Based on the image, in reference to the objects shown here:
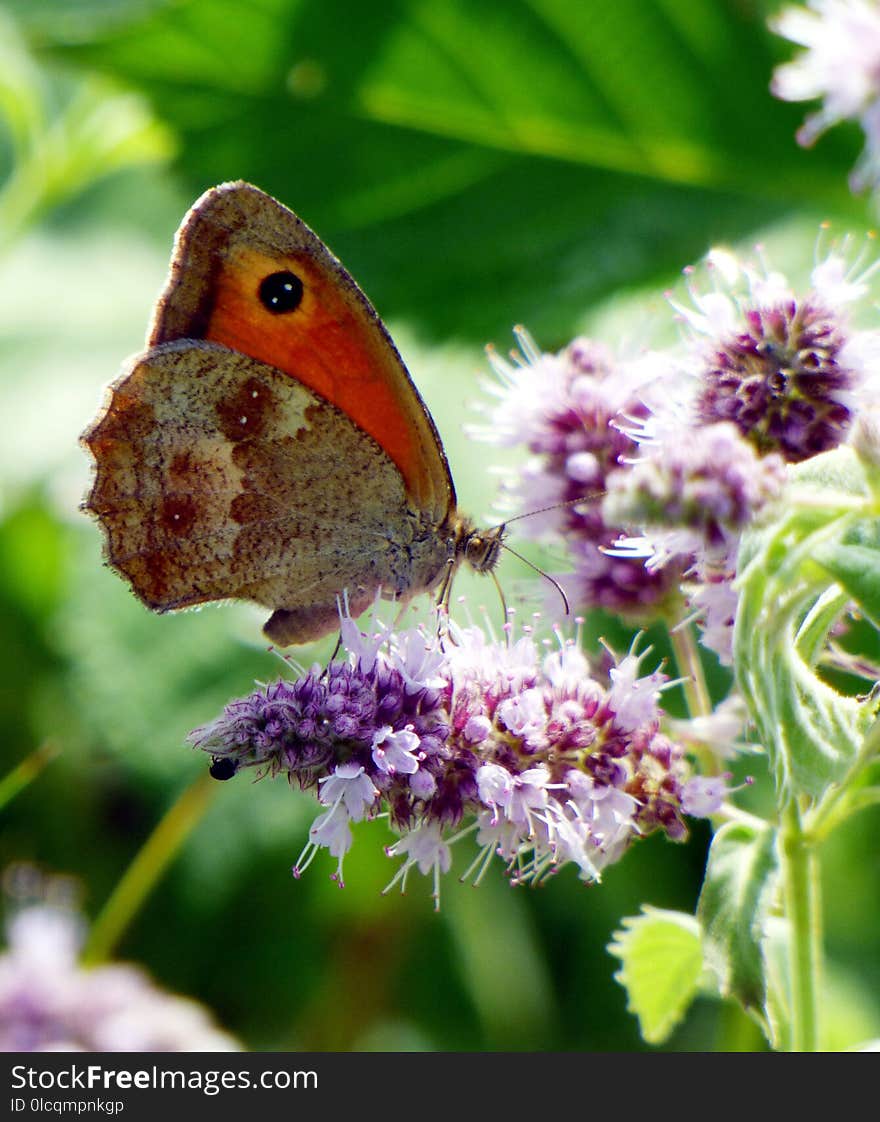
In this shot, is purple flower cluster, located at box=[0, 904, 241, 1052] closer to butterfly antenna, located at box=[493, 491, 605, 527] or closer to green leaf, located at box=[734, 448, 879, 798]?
butterfly antenna, located at box=[493, 491, 605, 527]

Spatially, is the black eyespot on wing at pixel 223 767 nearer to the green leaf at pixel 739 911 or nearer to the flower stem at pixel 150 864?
the green leaf at pixel 739 911

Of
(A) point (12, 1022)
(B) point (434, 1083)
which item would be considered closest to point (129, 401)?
(B) point (434, 1083)

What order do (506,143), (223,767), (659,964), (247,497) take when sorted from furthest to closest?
(506,143) < (247,497) < (659,964) < (223,767)

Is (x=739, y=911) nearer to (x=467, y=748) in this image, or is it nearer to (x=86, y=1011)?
(x=467, y=748)

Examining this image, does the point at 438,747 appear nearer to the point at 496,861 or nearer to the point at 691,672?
the point at 691,672

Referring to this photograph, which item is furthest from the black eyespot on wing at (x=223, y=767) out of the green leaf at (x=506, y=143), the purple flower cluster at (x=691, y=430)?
the green leaf at (x=506, y=143)

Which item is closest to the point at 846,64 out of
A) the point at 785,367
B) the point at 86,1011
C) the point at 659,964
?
the point at 785,367
